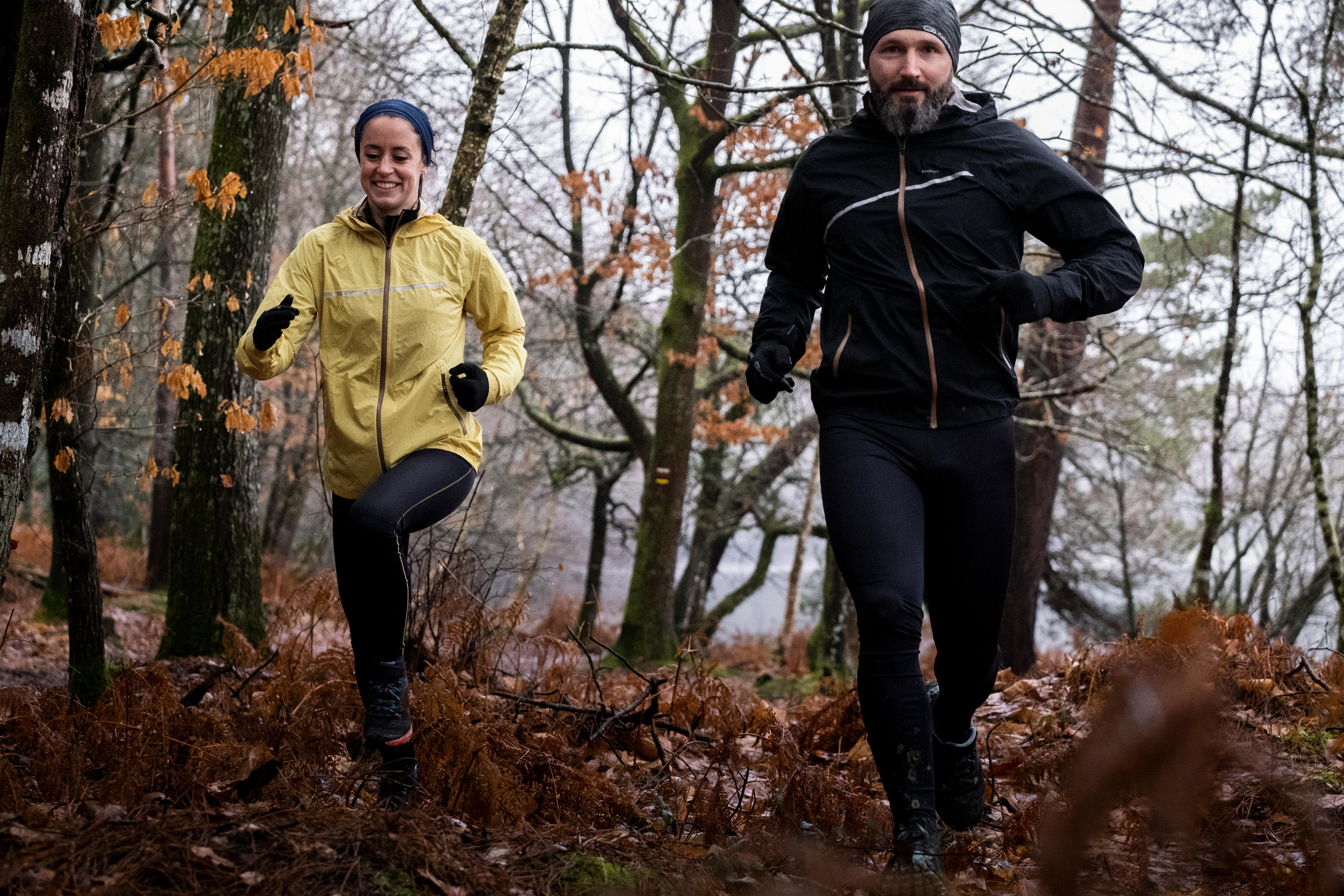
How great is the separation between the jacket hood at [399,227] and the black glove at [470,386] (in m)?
0.50

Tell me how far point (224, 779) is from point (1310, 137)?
309 inches

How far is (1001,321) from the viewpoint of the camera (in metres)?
3.03

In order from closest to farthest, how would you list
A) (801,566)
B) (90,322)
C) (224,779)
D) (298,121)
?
(224,779), (90,322), (298,121), (801,566)

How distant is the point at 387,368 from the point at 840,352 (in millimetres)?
1412

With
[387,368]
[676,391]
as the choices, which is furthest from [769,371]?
[676,391]

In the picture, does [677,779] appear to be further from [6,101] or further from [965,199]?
[6,101]

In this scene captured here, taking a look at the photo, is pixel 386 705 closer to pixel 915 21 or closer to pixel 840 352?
pixel 840 352

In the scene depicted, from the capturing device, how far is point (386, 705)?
3.20 metres

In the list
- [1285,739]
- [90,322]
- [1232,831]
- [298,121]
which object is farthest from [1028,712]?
[298,121]

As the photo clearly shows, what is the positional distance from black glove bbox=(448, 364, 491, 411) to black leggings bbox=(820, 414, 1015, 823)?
106 cm

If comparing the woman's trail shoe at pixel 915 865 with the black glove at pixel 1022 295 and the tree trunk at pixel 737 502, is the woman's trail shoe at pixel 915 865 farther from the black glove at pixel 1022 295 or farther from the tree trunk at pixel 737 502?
the tree trunk at pixel 737 502

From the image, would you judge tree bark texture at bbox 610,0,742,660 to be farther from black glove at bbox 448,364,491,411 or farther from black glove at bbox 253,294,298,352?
black glove at bbox 253,294,298,352

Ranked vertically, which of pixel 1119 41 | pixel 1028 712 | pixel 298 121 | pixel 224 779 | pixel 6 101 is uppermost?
pixel 298 121

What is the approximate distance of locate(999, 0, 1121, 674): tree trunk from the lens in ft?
37.2
